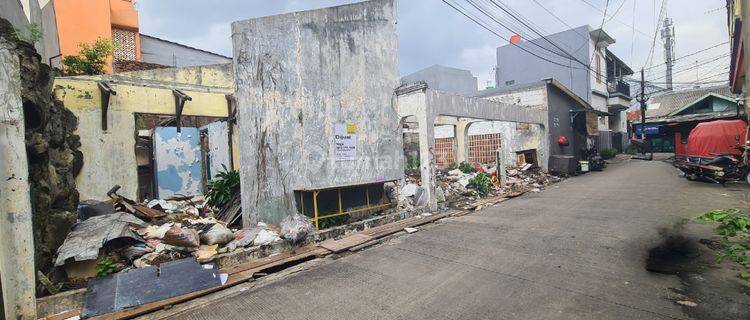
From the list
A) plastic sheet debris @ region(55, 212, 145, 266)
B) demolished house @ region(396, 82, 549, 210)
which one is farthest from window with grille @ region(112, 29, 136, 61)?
plastic sheet debris @ region(55, 212, 145, 266)

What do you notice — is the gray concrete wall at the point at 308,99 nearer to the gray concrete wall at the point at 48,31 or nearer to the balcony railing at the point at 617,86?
the gray concrete wall at the point at 48,31

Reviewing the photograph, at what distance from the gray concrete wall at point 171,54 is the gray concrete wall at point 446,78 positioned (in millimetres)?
14369

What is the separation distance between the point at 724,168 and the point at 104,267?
1509 cm

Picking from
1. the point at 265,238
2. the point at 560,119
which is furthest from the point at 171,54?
the point at 560,119

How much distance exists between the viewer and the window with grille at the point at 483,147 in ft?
52.3

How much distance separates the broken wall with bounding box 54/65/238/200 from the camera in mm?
7547

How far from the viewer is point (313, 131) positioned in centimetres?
676

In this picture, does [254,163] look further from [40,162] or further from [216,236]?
[40,162]

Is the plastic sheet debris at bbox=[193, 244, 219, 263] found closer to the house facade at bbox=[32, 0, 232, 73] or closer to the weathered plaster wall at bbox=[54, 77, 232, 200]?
the weathered plaster wall at bbox=[54, 77, 232, 200]

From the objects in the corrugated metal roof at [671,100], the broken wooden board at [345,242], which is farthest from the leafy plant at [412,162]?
the corrugated metal roof at [671,100]

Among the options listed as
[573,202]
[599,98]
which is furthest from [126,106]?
[599,98]

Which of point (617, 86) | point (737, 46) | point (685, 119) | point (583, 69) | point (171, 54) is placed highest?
point (171, 54)

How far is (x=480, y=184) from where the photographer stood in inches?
419

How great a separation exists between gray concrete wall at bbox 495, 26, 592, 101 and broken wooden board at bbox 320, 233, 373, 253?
820 inches
